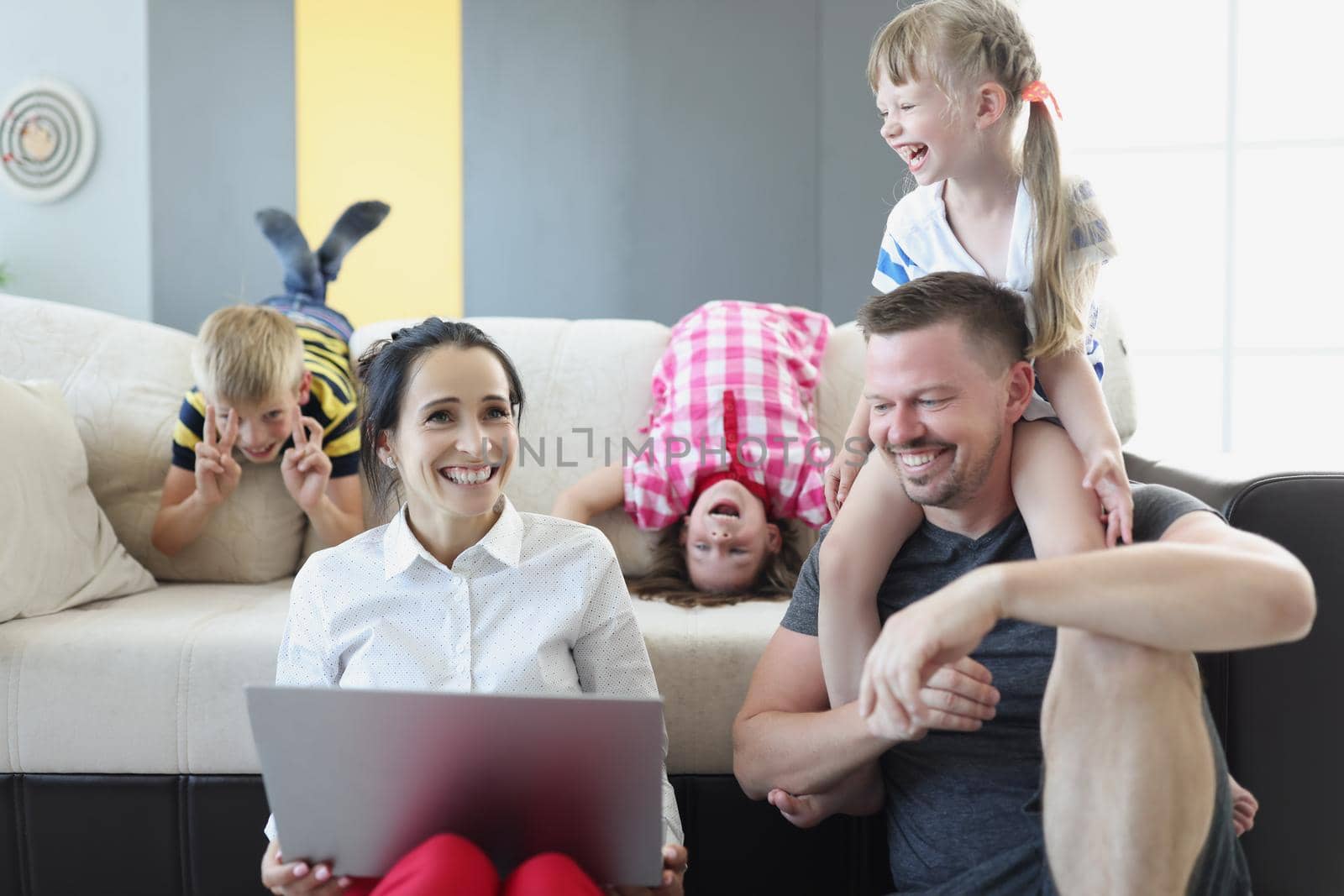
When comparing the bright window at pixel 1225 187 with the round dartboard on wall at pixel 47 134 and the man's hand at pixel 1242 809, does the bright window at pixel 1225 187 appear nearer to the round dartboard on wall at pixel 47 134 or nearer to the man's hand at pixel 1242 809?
the man's hand at pixel 1242 809

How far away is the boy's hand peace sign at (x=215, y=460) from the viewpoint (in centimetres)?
199

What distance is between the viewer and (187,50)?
4.01 m

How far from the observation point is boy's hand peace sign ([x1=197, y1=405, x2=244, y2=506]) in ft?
6.53

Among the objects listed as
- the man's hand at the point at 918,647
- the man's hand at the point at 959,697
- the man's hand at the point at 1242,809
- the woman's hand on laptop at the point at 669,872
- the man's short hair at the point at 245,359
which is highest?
the man's short hair at the point at 245,359

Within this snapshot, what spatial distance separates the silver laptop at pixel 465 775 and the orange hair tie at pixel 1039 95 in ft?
2.84

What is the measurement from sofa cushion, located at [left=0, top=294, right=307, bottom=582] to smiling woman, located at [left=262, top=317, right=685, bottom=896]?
82 cm

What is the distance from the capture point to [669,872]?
45.4 inches

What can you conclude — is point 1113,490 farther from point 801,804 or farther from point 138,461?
point 138,461

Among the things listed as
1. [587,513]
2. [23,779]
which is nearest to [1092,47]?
[587,513]

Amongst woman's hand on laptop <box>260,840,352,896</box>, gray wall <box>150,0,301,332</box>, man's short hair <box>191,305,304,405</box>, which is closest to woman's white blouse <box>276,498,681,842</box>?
woman's hand on laptop <box>260,840,352,896</box>

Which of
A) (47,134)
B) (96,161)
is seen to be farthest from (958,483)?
(47,134)

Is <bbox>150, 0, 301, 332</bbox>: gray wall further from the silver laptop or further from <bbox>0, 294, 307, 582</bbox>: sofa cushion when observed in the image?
the silver laptop

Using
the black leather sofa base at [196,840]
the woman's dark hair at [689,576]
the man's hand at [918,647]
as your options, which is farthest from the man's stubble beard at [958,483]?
the woman's dark hair at [689,576]

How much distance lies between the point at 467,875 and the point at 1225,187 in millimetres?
3966
